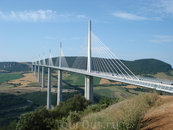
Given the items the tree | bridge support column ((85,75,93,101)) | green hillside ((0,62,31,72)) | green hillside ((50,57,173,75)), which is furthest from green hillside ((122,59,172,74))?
green hillside ((0,62,31,72))

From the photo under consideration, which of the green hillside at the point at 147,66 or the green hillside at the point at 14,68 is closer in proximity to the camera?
the green hillside at the point at 147,66

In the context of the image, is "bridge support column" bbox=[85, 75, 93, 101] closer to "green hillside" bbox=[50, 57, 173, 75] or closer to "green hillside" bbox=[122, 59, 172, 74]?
"green hillside" bbox=[50, 57, 173, 75]

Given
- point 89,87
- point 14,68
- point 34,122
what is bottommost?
point 14,68

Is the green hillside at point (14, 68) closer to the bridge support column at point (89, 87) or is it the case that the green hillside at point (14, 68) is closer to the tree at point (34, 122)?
the bridge support column at point (89, 87)

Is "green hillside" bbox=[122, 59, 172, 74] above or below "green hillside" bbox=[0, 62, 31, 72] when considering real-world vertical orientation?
above

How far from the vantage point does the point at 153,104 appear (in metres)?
9.57

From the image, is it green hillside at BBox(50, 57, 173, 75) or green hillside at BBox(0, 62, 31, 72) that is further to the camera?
green hillside at BBox(0, 62, 31, 72)

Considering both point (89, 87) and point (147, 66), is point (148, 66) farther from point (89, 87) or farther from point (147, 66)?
point (89, 87)

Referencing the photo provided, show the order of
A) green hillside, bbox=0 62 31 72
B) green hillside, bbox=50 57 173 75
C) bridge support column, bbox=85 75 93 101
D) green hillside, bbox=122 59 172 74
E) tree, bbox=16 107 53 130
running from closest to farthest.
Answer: tree, bbox=16 107 53 130, bridge support column, bbox=85 75 93 101, green hillside, bbox=50 57 173 75, green hillside, bbox=122 59 172 74, green hillside, bbox=0 62 31 72

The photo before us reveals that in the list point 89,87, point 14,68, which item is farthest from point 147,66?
point 14,68

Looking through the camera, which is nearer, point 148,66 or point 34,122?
point 34,122

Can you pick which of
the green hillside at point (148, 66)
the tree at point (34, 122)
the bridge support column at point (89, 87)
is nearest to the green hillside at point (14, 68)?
the green hillside at point (148, 66)

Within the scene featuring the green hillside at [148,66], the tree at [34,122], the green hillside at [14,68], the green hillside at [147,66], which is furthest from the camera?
the green hillside at [14,68]

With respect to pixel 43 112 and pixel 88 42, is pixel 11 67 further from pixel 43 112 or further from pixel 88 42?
pixel 43 112
